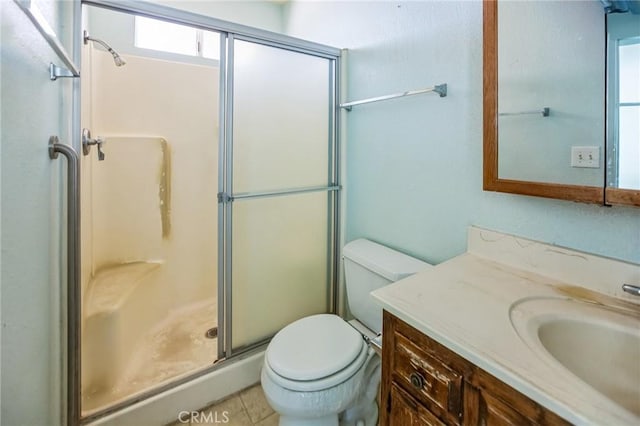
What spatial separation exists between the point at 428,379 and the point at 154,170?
2151 millimetres

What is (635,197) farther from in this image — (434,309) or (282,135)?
(282,135)

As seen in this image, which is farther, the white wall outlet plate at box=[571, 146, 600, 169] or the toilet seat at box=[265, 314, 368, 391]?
the toilet seat at box=[265, 314, 368, 391]

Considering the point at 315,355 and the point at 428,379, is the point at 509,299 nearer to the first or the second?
the point at 428,379

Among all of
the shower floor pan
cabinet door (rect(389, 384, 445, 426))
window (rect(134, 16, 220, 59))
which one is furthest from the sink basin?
window (rect(134, 16, 220, 59))

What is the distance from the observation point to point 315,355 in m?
1.22

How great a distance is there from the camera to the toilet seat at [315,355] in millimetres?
1132

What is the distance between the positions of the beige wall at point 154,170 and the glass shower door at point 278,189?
91 cm

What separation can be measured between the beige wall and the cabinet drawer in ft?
5.94

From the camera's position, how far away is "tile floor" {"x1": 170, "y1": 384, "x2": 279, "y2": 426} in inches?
56.9

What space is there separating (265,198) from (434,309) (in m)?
1.09

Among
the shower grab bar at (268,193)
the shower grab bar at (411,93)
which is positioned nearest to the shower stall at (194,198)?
the shower grab bar at (268,193)

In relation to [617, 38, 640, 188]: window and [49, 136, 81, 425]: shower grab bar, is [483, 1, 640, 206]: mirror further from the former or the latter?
[49, 136, 81, 425]: shower grab bar

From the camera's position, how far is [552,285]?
910 millimetres

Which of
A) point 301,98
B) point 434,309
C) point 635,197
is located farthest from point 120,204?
point 635,197
